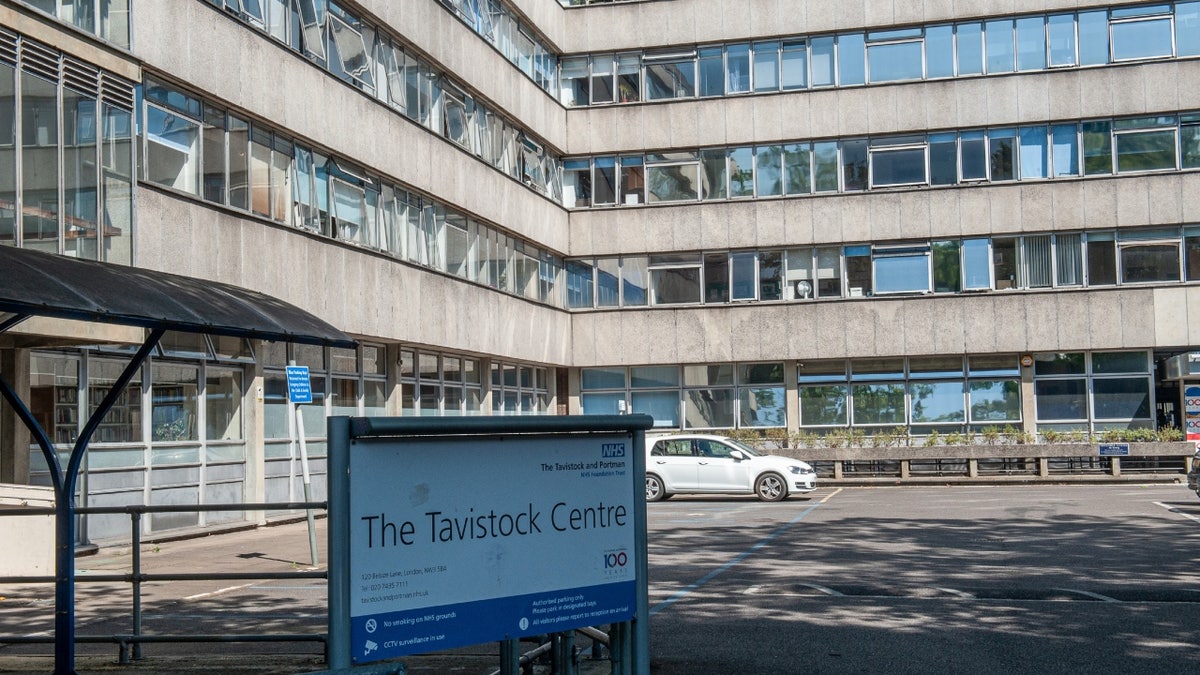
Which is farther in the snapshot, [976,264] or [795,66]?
[795,66]

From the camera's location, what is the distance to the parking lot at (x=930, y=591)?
9.53 meters

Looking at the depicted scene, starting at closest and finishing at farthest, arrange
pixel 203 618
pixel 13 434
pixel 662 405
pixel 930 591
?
1. pixel 203 618
2. pixel 930 591
3. pixel 13 434
4. pixel 662 405

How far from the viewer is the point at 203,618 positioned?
12266 mm

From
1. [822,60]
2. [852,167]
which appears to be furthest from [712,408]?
[822,60]

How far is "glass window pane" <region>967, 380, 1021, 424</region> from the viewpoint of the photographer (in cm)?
3812

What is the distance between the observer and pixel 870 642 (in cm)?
1013

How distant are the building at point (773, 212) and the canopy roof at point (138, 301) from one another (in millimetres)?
16632

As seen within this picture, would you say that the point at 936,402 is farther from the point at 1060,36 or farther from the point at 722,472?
the point at 722,472

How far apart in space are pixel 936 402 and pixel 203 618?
29568 millimetres

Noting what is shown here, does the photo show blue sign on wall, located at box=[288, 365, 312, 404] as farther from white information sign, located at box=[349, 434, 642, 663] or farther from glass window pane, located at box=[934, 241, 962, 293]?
glass window pane, located at box=[934, 241, 962, 293]

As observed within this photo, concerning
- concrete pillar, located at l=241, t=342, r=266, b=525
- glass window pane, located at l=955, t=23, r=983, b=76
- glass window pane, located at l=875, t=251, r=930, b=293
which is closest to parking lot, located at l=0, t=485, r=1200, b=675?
concrete pillar, located at l=241, t=342, r=266, b=525

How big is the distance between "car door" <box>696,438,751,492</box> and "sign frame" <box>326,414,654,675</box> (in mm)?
23015

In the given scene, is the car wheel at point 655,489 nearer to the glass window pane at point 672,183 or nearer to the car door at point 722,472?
the car door at point 722,472

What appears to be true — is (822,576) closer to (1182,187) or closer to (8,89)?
(8,89)
